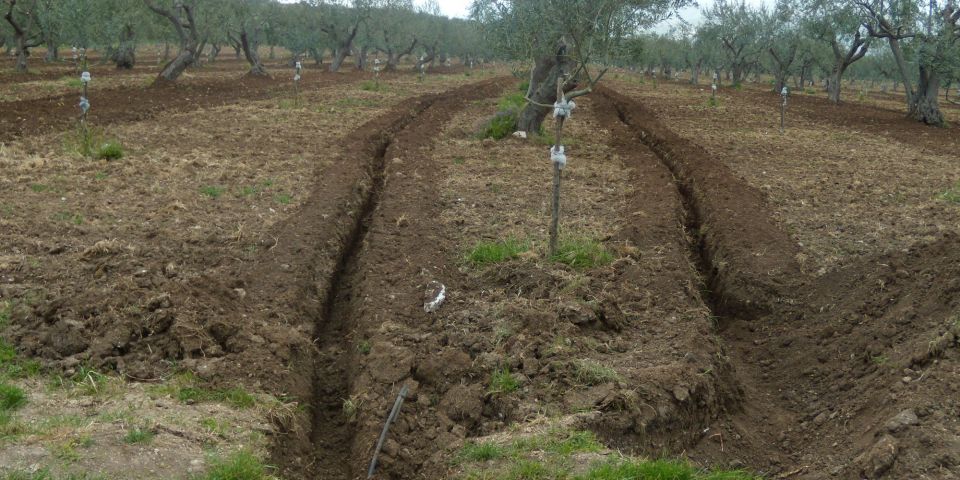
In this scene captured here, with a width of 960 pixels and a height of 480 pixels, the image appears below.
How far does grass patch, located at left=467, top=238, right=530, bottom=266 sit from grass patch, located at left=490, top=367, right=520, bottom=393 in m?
2.79

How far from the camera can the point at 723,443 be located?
6.22 meters

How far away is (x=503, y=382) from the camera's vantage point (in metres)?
6.52

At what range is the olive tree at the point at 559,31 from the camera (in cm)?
1334

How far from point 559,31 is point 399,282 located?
713 centimetres

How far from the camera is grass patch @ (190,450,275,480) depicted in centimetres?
510

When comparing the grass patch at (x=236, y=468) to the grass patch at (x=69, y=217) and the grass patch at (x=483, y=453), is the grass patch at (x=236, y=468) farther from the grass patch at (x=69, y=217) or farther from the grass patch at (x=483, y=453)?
the grass patch at (x=69, y=217)

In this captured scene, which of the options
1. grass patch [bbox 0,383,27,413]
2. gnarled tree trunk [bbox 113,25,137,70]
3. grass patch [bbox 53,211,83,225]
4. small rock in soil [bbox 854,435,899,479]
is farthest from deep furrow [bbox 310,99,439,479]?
gnarled tree trunk [bbox 113,25,137,70]

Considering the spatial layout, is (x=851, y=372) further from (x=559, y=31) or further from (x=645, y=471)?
(x=559, y=31)

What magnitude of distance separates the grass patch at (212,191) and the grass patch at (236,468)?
7.16m

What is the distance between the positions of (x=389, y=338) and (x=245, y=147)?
9833 mm

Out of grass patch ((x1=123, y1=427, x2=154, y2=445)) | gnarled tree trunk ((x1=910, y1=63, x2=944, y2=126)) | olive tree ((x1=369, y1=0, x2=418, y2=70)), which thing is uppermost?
olive tree ((x1=369, y1=0, x2=418, y2=70))

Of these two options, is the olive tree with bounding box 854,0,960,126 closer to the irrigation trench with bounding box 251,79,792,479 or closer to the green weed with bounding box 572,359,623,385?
→ the irrigation trench with bounding box 251,79,792,479

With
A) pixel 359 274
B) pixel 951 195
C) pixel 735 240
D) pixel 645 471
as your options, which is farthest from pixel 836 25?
pixel 645 471

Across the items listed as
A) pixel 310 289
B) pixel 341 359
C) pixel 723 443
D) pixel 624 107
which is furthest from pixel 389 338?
pixel 624 107
